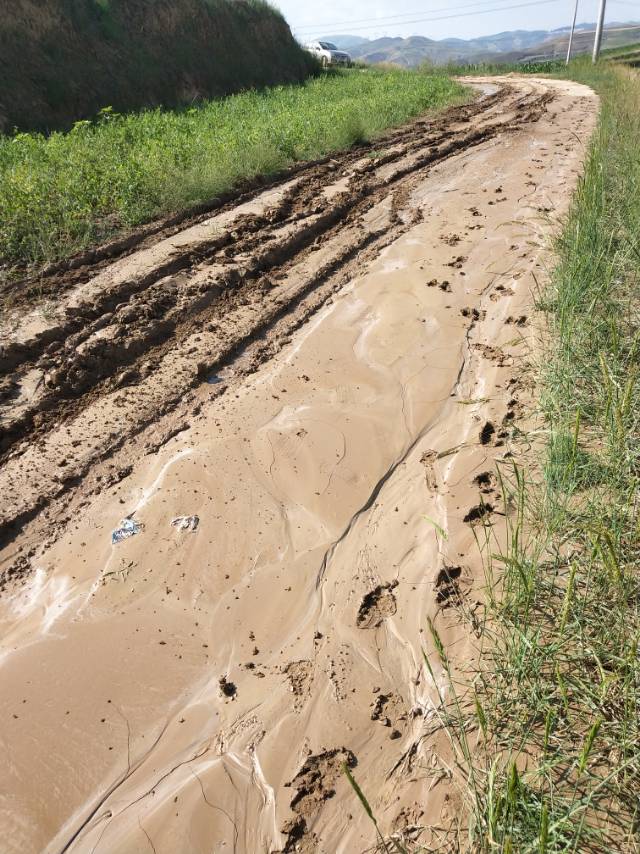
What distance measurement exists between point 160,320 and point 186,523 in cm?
232

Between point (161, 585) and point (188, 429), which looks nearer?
point (161, 585)

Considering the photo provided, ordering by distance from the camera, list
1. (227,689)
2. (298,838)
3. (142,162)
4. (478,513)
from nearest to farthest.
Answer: (298,838) < (227,689) < (478,513) < (142,162)

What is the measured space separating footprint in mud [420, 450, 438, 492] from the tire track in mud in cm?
158

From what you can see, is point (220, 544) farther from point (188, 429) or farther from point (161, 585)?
point (188, 429)

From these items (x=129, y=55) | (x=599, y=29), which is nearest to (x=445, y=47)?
(x=599, y=29)

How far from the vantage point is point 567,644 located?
2.22 metres

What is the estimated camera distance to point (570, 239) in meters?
5.00

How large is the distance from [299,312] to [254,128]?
6716mm

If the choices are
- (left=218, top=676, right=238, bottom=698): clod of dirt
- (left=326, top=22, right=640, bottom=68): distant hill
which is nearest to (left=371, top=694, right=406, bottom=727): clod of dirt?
(left=218, top=676, right=238, bottom=698): clod of dirt

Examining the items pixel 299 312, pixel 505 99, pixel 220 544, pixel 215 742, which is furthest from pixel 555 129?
pixel 215 742

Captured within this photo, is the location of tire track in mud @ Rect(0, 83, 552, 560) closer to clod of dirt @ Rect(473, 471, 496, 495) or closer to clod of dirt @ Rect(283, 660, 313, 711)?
clod of dirt @ Rect(283, 660, 313, 711)

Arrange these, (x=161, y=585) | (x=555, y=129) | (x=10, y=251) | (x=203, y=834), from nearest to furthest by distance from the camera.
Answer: (x=203, y=834)
(x=161, y=585)
(x=10, y=251)
(x=555, y=129)

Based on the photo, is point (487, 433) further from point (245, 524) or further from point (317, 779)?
point (317, 779)

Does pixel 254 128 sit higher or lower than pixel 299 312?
higher
